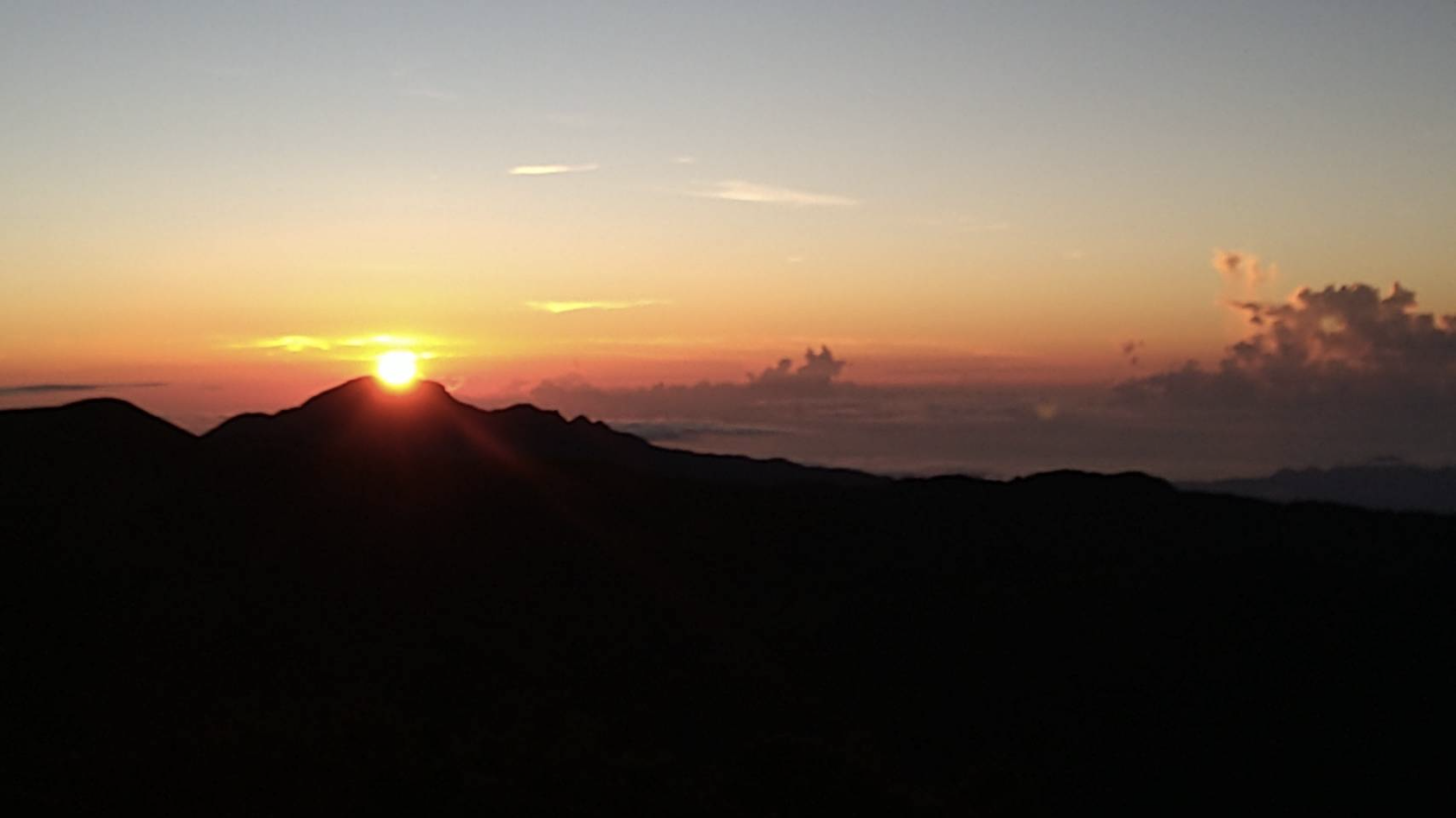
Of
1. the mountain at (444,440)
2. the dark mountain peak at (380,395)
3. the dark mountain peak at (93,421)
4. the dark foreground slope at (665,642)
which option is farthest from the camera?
the dark mountain peak at (380,395)

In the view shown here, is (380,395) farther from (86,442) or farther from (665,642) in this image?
(665,642)

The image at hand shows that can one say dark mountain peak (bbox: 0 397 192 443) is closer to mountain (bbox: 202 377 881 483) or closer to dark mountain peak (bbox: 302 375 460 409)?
mountain (bbox: 202 377 881 483)

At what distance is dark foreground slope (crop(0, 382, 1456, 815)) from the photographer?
32.8 m

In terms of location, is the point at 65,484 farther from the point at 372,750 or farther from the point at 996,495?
the point at 996,495

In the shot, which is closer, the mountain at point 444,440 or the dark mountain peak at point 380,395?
the mountain at point 444,440

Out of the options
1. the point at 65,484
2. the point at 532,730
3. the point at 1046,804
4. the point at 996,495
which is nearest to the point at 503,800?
the point at 532,730

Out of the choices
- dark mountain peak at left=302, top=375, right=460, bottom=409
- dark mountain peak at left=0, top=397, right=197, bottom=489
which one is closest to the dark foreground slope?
dark mountain peak at left=0, top=397, right=197, bottom=489

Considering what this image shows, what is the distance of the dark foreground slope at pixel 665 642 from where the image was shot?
32.8 metres

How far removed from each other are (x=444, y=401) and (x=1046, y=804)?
6076 cm

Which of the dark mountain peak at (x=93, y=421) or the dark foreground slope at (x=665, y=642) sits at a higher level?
the dark mountain peak at (x=93, y=421)

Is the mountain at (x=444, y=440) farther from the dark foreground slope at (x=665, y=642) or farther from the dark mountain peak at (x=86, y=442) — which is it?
the dark mountain peak at (x=86, y=442)

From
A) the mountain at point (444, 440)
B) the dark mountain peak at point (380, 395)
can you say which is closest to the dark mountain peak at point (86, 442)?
the mountain at point (444, 440)

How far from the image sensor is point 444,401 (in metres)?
89.9

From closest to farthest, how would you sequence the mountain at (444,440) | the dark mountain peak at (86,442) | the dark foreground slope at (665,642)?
the dark foreground slope at (665,642) → the dark mountain peak at (86,442) → the mountain at (444,440)
